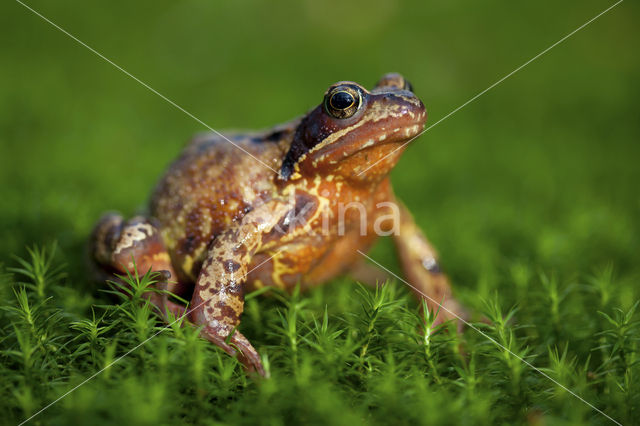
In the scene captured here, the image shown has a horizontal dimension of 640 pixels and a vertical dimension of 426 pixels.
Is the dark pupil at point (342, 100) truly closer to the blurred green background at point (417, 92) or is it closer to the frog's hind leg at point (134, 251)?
the frog's hind leg at point (134, 251)

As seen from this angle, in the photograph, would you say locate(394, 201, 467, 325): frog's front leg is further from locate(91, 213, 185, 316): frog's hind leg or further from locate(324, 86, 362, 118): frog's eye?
locate(91, 213, 185, 316): frog's hind leg

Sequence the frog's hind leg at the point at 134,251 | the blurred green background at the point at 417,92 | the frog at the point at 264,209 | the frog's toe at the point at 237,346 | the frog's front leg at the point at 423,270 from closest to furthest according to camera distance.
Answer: the frog's toe at the point at 237,346 < the frog at the point at 264,209 < the frog's hind leg at the point at 134,251 < the frog's front leg at the point at 423,270 < the blurred green background at the point at 417,92

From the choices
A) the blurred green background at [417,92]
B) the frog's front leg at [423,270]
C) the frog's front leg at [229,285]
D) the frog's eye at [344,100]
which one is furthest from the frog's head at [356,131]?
the blurred green background at [417,92]

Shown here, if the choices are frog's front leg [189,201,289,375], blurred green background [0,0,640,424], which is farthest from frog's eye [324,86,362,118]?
blurred green background [0,0,640,424]

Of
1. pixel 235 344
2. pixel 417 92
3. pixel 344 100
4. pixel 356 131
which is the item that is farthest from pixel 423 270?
pixel 417 92

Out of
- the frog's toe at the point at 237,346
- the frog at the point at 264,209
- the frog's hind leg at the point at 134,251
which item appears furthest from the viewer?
the frog's hind leg at the point at 134,251

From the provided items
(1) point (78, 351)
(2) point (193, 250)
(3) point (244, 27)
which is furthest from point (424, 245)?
(3) point (244, 27)

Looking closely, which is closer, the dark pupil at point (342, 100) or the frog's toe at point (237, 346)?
the frog's toe at point (237, 346)

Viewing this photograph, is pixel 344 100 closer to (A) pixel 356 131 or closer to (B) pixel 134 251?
(A) pixel 356 131
